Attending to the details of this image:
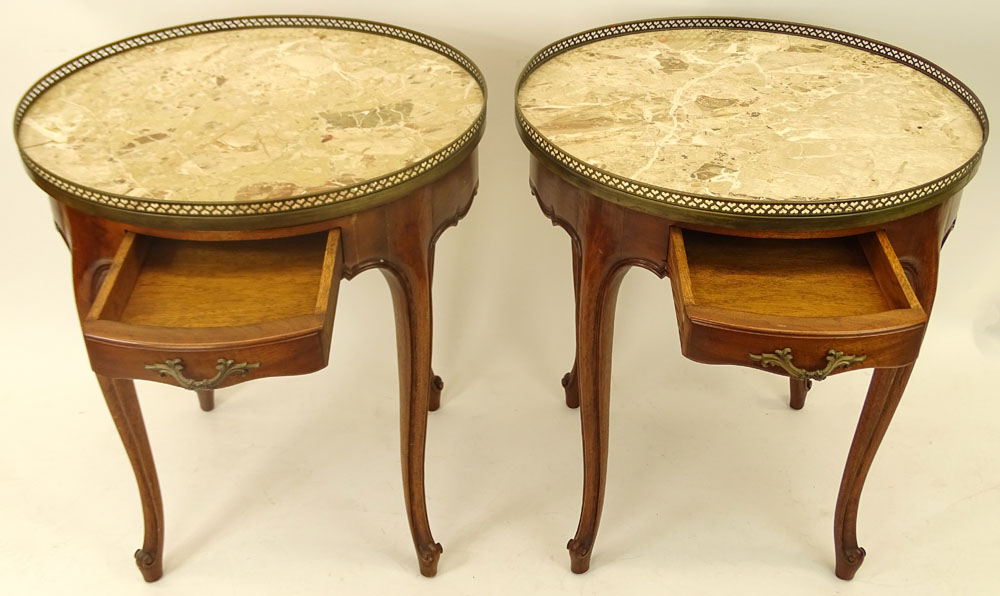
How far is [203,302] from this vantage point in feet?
4.90

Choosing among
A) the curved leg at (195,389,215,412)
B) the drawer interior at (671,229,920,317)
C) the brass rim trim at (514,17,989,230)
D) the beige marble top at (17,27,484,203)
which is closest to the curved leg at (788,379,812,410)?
the drawer interior at (671,229,920,317)

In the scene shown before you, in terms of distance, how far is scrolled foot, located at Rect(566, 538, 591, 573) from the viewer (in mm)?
1799

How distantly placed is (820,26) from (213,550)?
1.61 metres

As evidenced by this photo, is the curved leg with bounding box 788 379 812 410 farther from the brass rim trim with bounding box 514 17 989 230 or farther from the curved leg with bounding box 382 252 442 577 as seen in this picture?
the curved leg with bounding box 382 252 442 577

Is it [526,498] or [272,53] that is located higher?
[272,53]

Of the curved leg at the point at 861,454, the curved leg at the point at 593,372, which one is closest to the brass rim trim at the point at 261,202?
the curved leg at the point at 593,372

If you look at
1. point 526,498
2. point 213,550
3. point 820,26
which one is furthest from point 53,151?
point 820,26

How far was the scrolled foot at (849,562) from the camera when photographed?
179cm

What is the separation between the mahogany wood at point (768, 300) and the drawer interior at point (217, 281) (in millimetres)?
419

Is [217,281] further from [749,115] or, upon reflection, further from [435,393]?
[749,115]

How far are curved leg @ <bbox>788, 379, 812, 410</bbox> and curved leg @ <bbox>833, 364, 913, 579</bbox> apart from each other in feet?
1.40

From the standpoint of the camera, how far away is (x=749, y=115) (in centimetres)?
163

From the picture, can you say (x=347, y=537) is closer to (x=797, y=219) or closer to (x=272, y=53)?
(x=272, y=53)

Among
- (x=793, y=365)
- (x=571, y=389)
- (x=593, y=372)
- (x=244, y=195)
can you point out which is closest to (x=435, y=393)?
(x=571, y=389)
